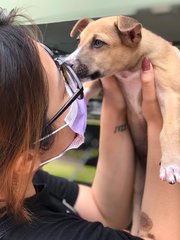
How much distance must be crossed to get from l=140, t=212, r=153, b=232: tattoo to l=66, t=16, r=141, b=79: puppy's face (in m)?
0.45

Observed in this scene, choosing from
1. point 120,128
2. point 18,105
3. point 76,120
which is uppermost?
point 18,105

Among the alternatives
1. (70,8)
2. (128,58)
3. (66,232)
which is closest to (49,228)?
(66,232)

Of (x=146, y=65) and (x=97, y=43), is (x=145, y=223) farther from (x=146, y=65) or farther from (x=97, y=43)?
(x=97, y=43)

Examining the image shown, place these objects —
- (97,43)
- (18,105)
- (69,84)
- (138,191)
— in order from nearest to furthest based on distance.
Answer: (18,105) < (69,84) < (97,43) < (138,191)

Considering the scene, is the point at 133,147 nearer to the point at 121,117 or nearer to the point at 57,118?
the point at 121,117

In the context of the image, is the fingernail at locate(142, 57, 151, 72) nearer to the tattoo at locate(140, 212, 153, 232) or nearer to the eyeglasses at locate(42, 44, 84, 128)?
the eyeglasses at locate(42, 44, 84, 128)

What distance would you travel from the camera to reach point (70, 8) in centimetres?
127

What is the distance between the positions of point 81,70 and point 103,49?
103 millimetres

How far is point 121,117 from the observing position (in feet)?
4.23

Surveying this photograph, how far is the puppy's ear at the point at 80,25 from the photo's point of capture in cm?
126

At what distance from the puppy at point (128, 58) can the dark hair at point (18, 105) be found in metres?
0.35

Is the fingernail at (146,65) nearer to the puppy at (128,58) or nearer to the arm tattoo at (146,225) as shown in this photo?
the puppy at (128,58)

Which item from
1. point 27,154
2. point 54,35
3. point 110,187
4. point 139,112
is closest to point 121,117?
point 139,112

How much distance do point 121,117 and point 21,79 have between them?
548 millimetres
